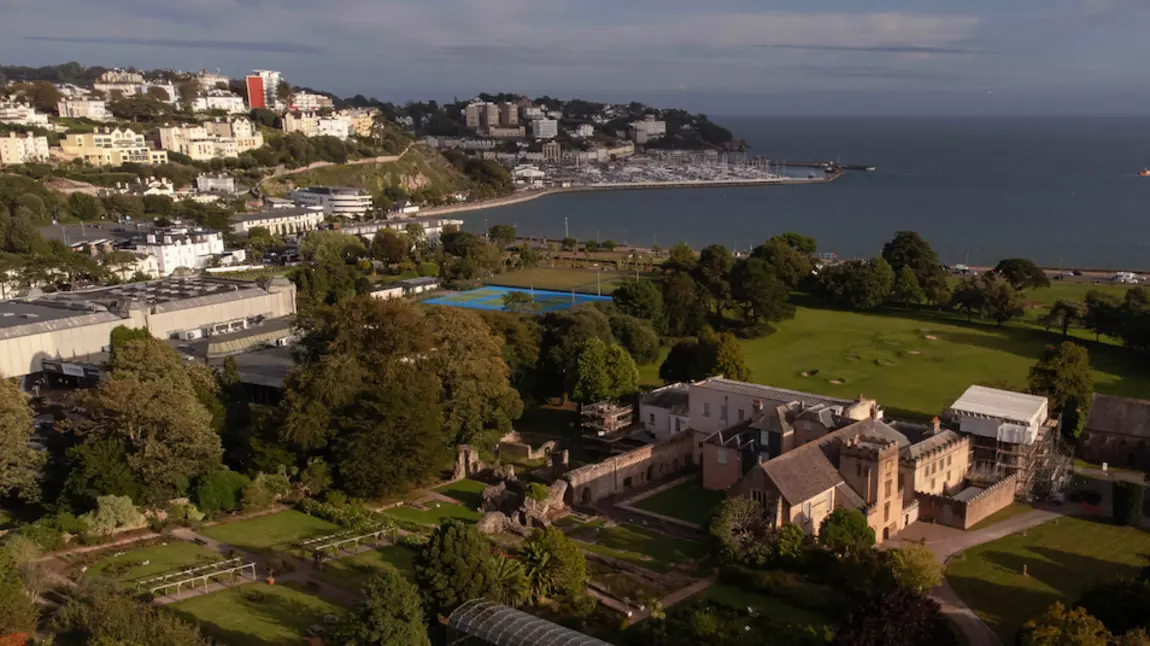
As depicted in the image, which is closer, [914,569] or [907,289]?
[914,569]

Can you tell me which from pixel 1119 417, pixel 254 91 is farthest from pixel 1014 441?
pixel 254 91

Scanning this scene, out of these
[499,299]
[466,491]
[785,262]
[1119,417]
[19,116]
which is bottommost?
[466,491]

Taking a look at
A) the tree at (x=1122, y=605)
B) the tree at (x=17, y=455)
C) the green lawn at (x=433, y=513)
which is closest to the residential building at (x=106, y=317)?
the tree at (x=17, y=455)

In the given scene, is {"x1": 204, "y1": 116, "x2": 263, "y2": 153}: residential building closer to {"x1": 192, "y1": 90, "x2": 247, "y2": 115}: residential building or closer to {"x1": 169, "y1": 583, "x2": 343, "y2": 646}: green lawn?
{"x1": 192, "y1": 90, "x2": 247, "y2": 115}: residential building

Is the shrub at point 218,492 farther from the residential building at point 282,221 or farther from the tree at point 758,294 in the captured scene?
the residential building at point 282,221

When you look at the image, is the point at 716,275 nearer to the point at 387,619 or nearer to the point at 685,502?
the point at 685,502

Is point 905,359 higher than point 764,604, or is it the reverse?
point 905,359

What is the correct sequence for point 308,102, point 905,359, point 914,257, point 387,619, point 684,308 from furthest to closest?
point 308,102 → point 914,257 → point 684,308 → point 905,359 → point 387,619

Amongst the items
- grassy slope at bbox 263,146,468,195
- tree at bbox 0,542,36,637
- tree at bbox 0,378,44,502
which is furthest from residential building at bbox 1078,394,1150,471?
grassy slope at bbox 263,146,468,195
